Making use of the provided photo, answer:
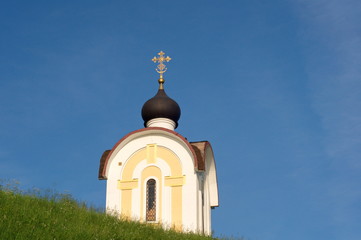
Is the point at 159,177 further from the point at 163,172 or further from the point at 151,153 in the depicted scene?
the point at 151,153

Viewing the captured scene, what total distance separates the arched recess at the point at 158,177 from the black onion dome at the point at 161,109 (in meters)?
1.48

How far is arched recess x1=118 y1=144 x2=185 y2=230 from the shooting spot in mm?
17172

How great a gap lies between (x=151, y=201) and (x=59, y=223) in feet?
21.6

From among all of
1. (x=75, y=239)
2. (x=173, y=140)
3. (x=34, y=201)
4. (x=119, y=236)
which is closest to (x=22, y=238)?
(x=75, y=239)

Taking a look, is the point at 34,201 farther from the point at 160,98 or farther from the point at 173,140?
the point at 160,98

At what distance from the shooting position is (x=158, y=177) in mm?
17734

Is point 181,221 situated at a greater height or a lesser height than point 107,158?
lesser

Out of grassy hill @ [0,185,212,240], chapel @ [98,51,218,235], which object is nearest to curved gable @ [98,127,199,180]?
chapel @ [98,51,218,235]

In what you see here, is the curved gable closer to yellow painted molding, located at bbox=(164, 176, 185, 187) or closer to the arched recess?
the arched recess

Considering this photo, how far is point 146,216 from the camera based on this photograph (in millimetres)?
17203

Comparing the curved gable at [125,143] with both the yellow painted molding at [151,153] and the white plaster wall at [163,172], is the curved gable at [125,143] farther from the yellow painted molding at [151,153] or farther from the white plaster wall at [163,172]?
the yellow painted molding at [151,153]

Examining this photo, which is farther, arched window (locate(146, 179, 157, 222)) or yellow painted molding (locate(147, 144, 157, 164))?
yellow painted molding (locate(147, 144, 157, 164))

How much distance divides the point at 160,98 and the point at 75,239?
32.4 feet

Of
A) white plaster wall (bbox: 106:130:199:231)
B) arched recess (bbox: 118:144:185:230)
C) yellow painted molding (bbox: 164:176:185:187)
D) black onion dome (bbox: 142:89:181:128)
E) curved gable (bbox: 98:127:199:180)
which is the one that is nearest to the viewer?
white plaster wall (bbox: 106:130:199:231)
